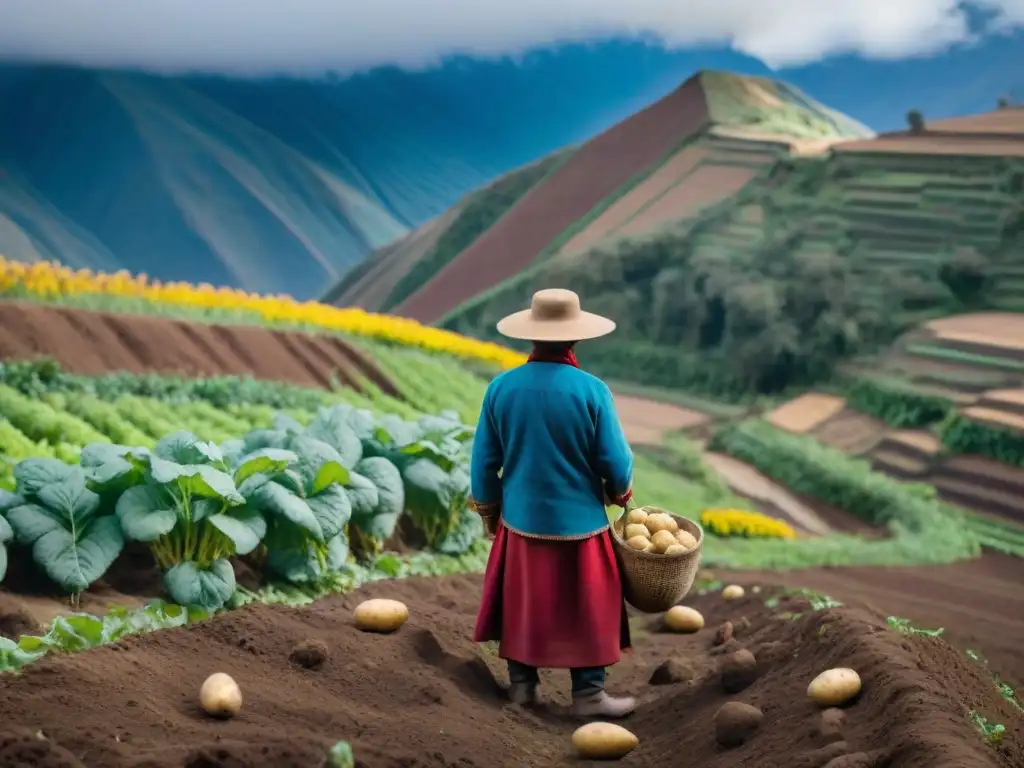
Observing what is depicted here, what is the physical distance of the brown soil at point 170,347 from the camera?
6.20 metres

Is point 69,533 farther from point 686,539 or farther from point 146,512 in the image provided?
point 686,539

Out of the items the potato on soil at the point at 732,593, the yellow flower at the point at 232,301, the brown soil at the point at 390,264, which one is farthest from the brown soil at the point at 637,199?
the potato on soil at the point at 732,593

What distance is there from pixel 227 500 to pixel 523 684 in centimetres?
108

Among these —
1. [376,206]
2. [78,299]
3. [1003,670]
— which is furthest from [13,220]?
[1003,670]

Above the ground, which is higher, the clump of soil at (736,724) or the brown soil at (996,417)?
the clump of soil at (736,724)

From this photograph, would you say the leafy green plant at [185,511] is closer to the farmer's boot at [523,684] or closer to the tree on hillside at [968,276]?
the farmer's boot at [523,684]

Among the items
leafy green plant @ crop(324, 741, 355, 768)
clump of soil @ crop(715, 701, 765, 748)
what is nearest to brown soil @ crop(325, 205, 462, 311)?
clump of soil @ crop(715, 701, 765, 748)

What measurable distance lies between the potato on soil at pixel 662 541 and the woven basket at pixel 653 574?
52 mm

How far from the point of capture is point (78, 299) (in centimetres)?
727

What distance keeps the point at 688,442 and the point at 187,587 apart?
22.1 feet

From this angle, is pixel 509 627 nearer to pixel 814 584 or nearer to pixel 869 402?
pixel 814 584

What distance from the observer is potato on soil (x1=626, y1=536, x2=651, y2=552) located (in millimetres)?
3389

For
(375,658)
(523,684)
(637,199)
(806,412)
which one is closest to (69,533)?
(375,658)

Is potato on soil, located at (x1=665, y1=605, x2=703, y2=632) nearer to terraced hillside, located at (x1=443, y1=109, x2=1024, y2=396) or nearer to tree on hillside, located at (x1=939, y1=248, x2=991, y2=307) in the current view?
terraced hillside, located at (x1=443, y1=109, x2=1024, y2=396)
